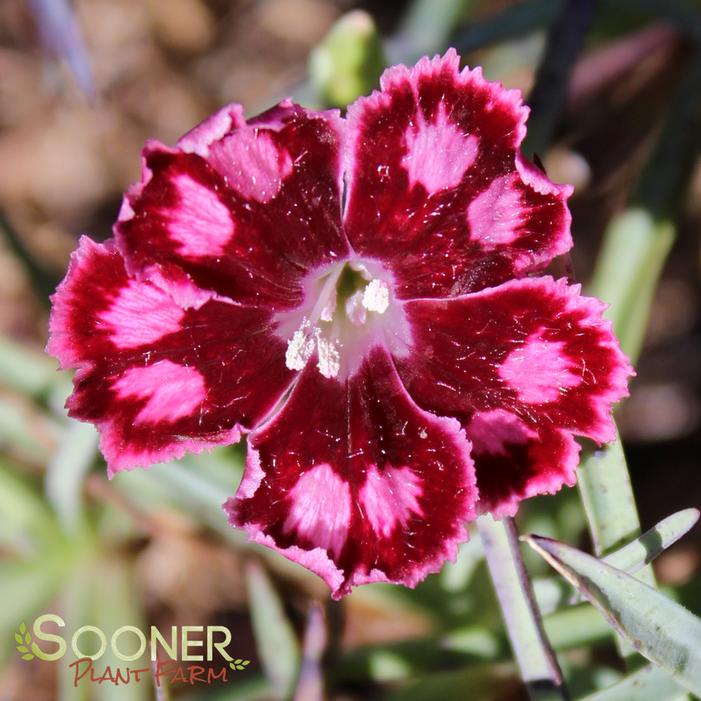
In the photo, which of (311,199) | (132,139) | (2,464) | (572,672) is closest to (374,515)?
(311,199)

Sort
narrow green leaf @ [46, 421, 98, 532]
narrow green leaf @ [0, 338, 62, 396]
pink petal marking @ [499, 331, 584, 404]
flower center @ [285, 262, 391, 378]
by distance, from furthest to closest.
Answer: narrow green leaf @ [0, 338, 62, 396], narrow green leaf @ [46, 421, 98, 532], flower center @ [285, 262, 391, 378], pink petal marking @ [499, 331, 584, 404]

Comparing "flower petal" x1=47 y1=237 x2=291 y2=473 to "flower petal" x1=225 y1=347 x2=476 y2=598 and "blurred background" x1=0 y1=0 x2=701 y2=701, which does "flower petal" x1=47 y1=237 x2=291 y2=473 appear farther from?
"blurred background" x1=0 y1=0 x2=701 y2=701

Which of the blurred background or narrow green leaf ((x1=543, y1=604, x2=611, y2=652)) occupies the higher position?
the blurred background

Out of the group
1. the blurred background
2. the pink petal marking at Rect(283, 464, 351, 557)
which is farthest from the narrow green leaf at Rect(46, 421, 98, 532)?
the pink petal marking at Rect(283, 464, 351, 557)

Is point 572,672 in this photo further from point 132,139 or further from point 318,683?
point 132,139

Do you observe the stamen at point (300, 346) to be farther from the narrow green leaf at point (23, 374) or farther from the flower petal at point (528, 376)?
the narrow green leaf at point (23, 374)

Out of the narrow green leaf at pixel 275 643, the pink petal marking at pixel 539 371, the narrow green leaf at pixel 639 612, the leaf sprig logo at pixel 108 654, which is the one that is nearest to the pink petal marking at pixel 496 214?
the pink petal marking at pixel 539 371
